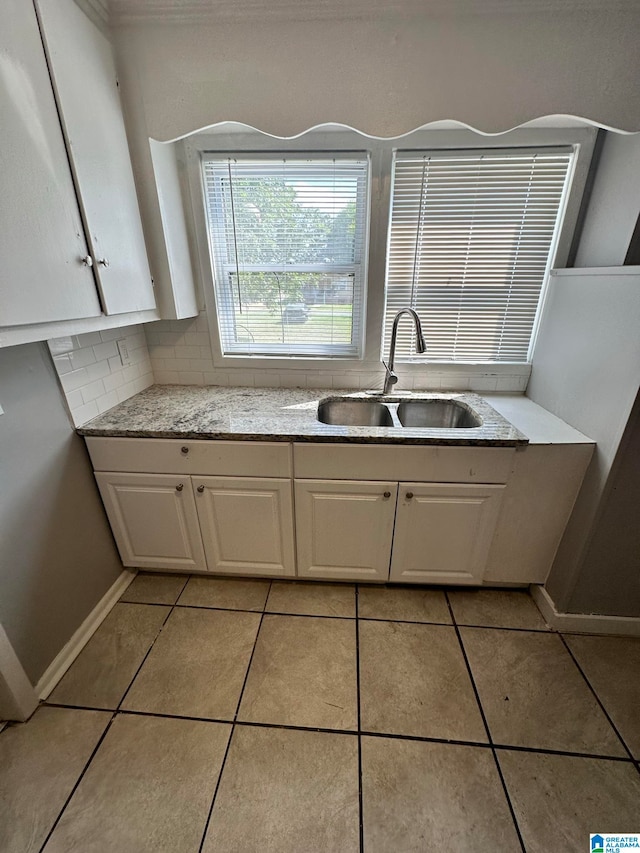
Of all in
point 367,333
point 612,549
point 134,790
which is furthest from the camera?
point 367,333

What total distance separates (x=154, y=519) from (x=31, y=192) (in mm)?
1330

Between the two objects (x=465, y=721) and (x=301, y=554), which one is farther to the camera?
(x=301, y=554)

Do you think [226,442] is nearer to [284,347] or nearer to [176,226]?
[284,347]

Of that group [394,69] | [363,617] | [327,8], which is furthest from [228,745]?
[327,8]

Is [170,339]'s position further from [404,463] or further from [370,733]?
[370,733]

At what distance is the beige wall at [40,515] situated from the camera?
47.0 inches

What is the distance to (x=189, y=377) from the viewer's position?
207 centimetres

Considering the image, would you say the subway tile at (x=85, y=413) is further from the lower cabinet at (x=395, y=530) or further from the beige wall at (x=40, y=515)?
the lower cabinet at (x=395, y=530)

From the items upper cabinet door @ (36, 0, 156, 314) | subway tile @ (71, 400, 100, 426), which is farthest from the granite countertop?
upper cabinet door @ (36, 0, 156, 314)

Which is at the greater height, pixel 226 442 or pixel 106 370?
pixel 106 370

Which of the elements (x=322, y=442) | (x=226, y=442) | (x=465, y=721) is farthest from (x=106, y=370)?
(x=465, y=721)

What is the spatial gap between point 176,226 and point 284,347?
80cm

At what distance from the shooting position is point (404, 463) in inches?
57.7

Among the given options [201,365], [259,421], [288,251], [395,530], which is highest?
[288,251]
